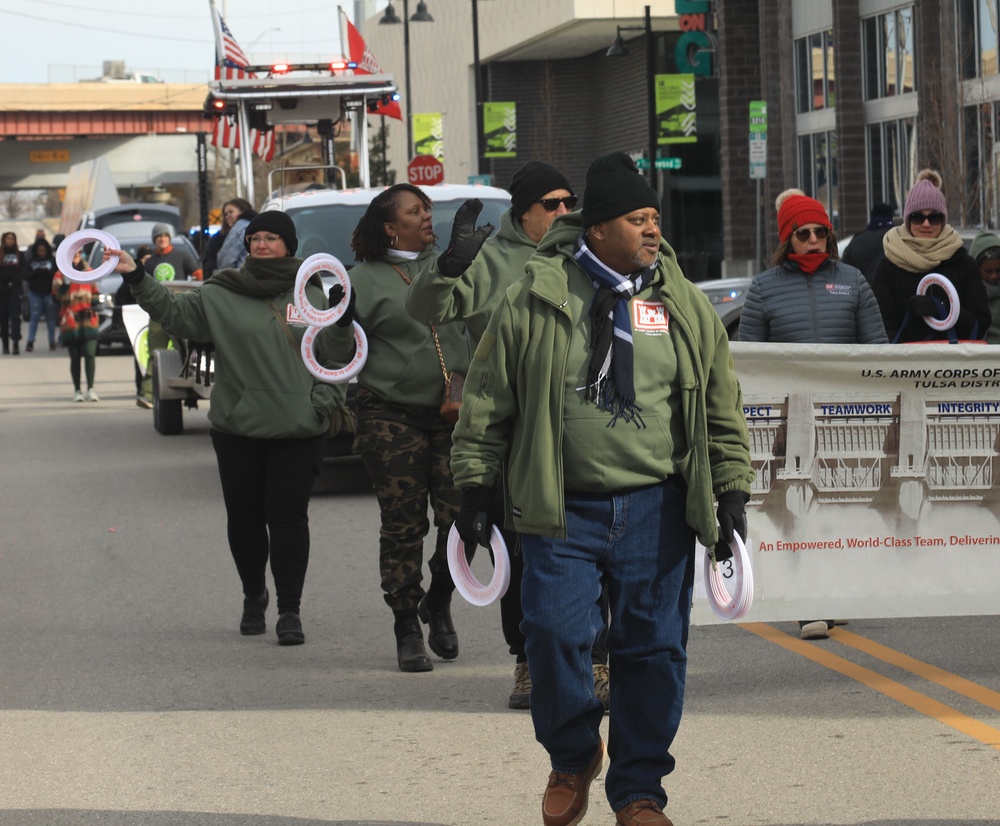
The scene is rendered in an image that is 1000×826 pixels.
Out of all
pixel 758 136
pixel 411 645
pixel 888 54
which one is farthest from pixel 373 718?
pixel 888 54

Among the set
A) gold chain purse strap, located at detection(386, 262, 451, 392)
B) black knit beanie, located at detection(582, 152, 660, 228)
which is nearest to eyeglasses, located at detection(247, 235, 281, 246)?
gold chain purse strap, located at detection(386, 262, 451, 392)

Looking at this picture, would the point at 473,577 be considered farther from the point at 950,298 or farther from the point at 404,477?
the point at 950,298

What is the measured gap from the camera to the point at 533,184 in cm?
667

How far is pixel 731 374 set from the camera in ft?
17.2

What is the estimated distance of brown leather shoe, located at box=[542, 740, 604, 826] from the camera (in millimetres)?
5117

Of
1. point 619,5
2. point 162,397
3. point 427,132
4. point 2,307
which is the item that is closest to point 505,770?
point 162,397

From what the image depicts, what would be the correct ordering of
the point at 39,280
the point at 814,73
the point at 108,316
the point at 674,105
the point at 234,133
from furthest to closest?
1. the point at 674,105
2. the point at 814,73
3. the point at 39,280
4. the point at 108,316
5. the point at 234,133

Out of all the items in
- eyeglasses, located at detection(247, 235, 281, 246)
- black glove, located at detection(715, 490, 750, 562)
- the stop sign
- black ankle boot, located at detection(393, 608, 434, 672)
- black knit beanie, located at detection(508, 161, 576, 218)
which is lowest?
black ankle boot, located at detection(393, 608, 434, 672)

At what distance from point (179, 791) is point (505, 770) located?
3.50ft

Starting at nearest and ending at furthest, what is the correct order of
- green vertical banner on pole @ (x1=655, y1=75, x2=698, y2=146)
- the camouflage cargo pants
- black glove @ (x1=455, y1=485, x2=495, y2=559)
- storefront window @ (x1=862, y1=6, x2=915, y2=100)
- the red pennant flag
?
black glove @ (x1=455, y1=485, x2=495, y2=559)
the camouflage cargo pants
the red pennant flag
storefront window @ (x1=862, y1=6, x2=915, y2=100)
green vertical banner on pole @ (x1=655, y1=75, x2=698, y2=146)

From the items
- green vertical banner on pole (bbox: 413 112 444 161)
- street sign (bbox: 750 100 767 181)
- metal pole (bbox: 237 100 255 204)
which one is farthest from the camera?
green vertical banner on pole (bbox: 413 112 444 161)

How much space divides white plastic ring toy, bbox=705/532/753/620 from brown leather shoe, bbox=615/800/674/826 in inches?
23.9

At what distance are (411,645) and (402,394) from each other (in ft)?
3.56

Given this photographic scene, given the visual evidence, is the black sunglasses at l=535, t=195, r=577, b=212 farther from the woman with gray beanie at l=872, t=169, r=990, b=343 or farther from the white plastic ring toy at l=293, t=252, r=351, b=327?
the woman with gray beanie at l=872, t=169, r=990, b=343
